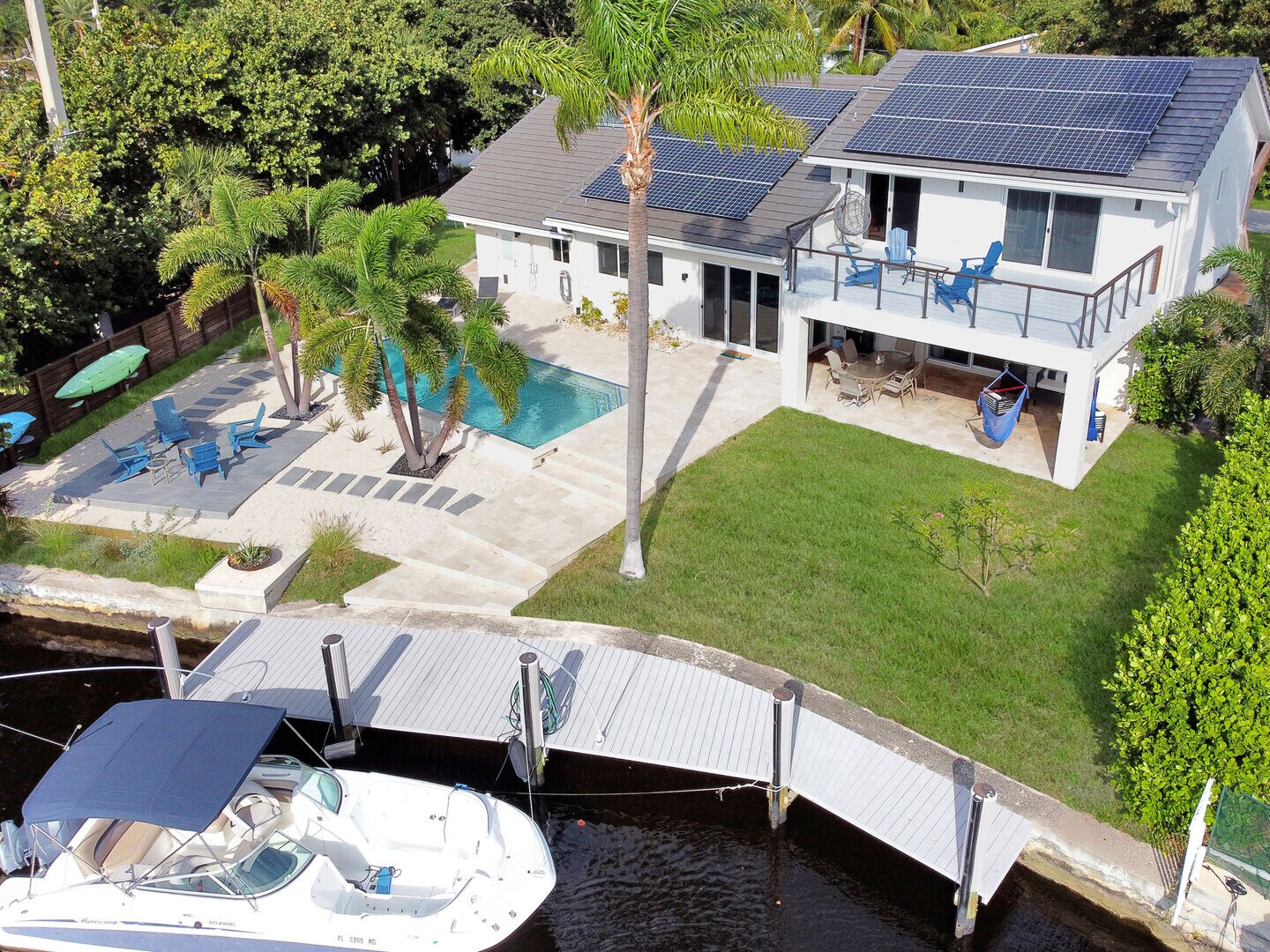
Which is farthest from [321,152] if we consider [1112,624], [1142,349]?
[1112,624]

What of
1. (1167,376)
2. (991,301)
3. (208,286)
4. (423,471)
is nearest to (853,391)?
(991,301)

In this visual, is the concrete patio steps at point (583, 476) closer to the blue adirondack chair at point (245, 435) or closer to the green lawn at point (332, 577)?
the green lawn at point (332, 577)

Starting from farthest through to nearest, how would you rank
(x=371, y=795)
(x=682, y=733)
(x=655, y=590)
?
(x=655, y=590) < (x=682, y=733) < (x=371, y=795)

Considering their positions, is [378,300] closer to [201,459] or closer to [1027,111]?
[201,459]

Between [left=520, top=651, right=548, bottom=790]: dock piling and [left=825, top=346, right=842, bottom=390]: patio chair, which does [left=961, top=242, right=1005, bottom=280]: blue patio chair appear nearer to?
[left=825, top=346, right=842, bottom=390]: patio chair

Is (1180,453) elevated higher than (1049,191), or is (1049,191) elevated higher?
(1049,191)

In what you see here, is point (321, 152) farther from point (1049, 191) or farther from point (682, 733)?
point (682, 733)
